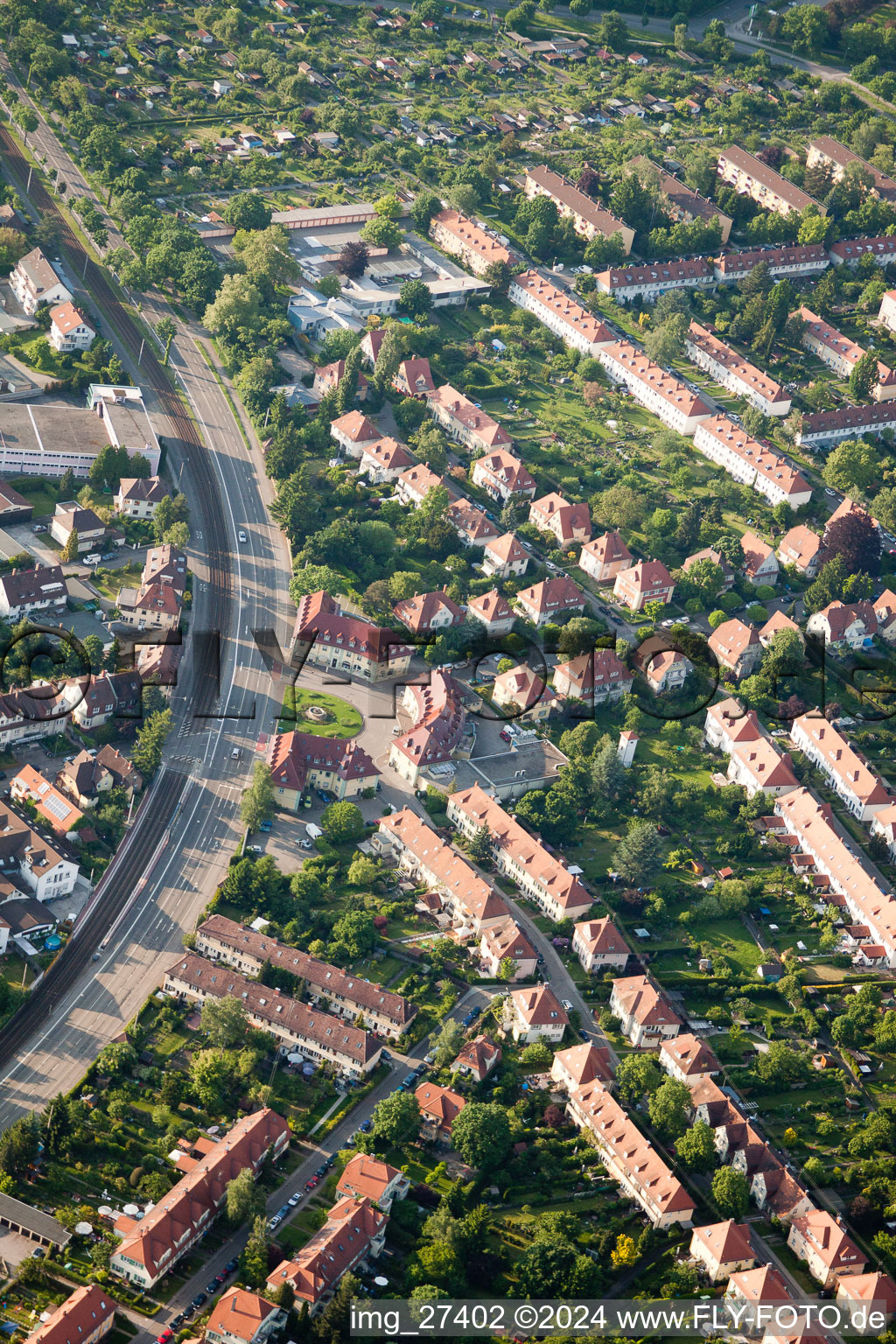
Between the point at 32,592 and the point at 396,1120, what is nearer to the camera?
the point at 396,1120

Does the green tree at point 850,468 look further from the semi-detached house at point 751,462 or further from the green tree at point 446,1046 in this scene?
the green tree at point 446,1046

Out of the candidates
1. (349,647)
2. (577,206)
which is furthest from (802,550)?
(577,206)

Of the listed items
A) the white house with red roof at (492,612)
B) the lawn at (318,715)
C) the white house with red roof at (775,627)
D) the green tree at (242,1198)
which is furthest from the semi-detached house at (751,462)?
the green tree at (242,1198)

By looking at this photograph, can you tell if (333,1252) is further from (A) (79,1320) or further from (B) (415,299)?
(B) (415,299)

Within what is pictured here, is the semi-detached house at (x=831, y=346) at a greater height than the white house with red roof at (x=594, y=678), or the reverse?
the semi-detached house at (x=831, y=346)

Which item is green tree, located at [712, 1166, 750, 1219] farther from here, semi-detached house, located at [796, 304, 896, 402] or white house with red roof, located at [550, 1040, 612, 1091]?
semi-detached house, located at [796, 304, 896, 402]

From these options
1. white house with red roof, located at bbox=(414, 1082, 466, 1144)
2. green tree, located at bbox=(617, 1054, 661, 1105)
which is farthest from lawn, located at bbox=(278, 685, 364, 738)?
green tree, located at bbox=(617, 1054, 661, 1105)

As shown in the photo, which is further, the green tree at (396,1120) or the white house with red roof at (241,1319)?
the green tree at (396,1120)
